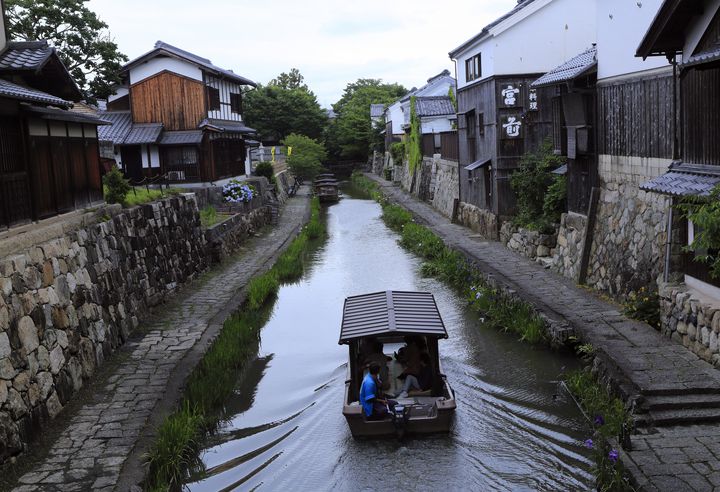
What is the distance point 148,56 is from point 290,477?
2753cm

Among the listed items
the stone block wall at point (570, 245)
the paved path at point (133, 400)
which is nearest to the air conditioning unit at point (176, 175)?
the paved path at point (133, 400)

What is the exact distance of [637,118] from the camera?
1552cm

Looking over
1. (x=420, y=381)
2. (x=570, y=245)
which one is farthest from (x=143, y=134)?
(x=420, y=381)

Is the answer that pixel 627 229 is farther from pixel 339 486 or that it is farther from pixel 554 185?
pixel 339 486

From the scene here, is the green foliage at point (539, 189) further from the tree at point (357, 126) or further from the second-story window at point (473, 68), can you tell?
the tree at point (357, 126)

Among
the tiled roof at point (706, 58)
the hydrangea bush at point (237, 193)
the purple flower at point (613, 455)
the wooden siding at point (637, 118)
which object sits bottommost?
the purple flower at point (613, 455)

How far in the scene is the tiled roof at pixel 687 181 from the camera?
1086 cm

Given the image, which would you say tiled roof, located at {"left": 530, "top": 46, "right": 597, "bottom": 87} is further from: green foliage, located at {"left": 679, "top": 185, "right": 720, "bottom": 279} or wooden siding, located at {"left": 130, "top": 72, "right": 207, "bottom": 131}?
wooden siding, located at {"left": 130, "top": 72, "right": 207, "bottom": 131}

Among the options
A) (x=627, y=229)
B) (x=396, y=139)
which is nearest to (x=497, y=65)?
(x=627, y=229)

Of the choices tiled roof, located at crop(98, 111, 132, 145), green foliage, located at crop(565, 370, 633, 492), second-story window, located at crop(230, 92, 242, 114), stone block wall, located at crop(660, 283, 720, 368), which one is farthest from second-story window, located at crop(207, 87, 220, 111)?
stone block wall, located at crop(660, 283, 720, 368)

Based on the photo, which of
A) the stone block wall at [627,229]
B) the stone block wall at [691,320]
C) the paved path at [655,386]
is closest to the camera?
the paved path at [655,386]

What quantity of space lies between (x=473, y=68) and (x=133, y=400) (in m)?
22.6

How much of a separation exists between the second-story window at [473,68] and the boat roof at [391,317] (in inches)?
641

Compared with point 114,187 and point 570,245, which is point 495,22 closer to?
point 570,245
